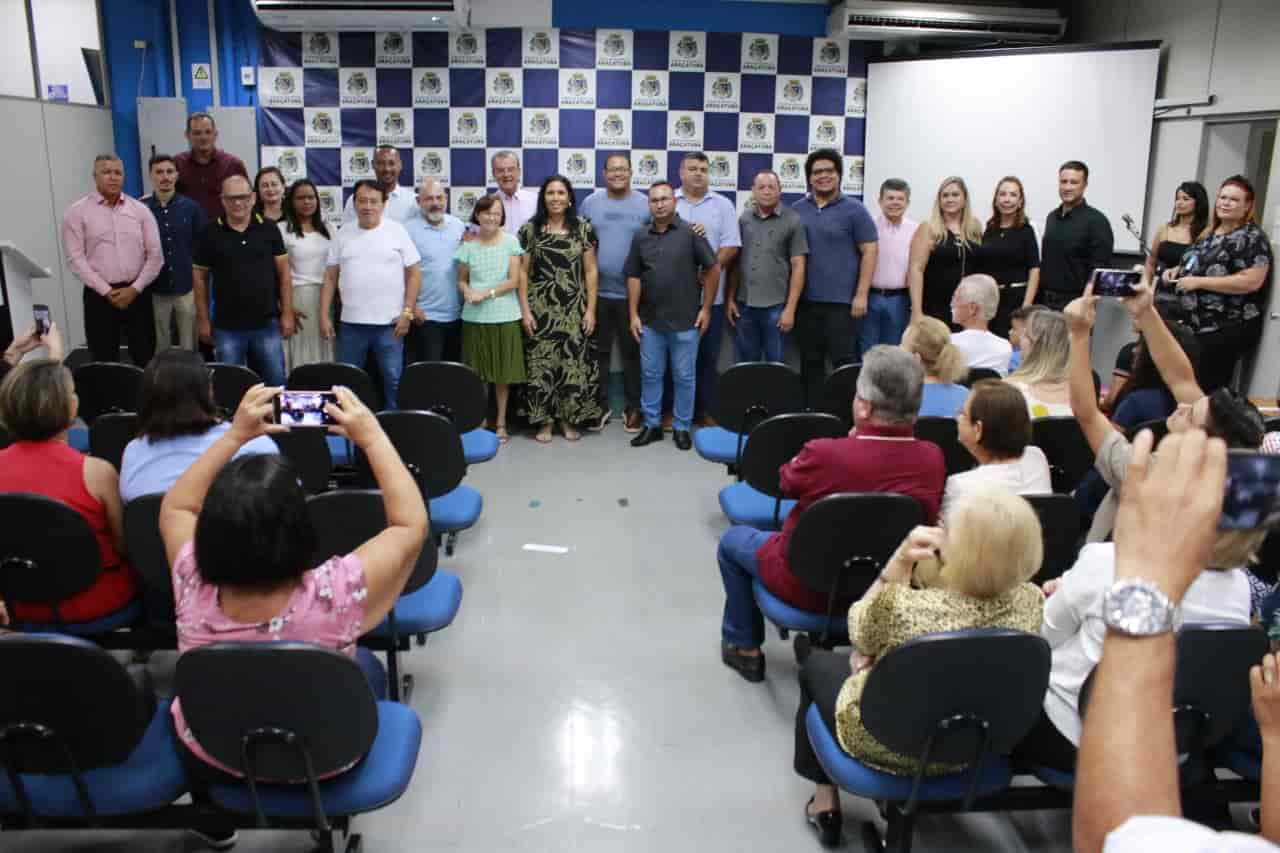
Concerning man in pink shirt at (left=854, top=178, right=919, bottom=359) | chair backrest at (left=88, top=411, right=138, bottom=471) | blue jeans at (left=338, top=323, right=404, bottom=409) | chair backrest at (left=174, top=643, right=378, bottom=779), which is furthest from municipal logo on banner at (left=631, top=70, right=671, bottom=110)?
chair backrest at (left=174, top=643, right=378, bottom=779)

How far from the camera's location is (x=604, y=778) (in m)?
2.43

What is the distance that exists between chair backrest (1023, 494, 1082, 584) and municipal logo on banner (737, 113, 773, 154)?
17.1 ft

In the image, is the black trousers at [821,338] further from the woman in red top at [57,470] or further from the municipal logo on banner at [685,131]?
the woman in red top at [57,470]

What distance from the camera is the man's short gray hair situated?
246 cm

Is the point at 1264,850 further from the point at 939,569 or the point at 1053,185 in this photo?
the point at 1053,185

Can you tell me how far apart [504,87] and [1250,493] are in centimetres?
693

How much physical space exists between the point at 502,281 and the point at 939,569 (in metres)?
3.83

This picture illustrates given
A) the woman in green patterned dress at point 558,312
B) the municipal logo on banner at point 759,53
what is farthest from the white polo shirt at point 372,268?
the municipal logo on banner at point 759,53

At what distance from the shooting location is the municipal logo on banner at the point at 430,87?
697 centimetres

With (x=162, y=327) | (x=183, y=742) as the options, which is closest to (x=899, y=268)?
(x=162, y=327)

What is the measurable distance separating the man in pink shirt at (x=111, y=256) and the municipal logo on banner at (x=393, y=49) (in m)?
2.29

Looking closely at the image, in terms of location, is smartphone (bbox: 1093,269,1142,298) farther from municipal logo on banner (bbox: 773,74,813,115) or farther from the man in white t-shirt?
municipal logo on banner (bbox: 773,74,813,115)

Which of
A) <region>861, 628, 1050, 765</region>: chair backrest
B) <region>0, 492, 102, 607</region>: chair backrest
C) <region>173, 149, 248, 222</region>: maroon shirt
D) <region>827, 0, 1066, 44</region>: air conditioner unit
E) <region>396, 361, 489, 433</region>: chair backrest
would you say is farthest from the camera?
<region>827, 0, 1066, 44</region>: air conditioner unit

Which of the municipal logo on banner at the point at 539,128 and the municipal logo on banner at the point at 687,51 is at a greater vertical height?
the municipal logo on banner at the point at 687,51
